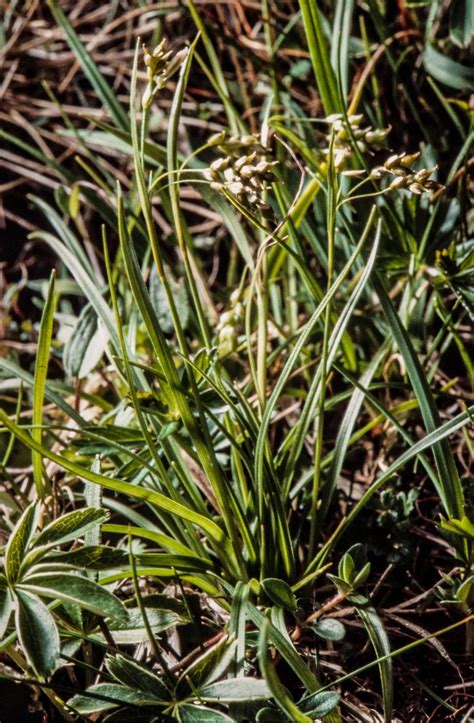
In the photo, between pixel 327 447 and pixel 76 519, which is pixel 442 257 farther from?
pixel 76 519

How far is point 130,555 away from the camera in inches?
29.7

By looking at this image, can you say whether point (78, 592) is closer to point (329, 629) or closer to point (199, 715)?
point (199, 715)

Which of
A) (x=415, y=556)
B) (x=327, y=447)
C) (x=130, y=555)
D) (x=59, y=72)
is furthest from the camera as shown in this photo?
(x=59, y=72)

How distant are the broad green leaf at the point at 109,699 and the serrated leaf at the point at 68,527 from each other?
0.17 m

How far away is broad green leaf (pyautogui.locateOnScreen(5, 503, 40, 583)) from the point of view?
76 cm

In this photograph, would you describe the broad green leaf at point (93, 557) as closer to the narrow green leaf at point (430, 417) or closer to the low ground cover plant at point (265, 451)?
the low ground cover plant at point (265, 451)

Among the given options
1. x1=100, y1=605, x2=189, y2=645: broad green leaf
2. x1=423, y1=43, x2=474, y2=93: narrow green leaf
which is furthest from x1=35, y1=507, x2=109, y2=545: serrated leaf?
x1=423, y1=43, x2=474, y2=93: narrow green leaf

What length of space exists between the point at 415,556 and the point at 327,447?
0.93 ft

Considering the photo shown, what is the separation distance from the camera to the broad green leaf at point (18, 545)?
76 cm

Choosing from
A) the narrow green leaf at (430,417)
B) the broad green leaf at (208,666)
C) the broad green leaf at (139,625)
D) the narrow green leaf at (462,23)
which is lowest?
the broad green leaf at (139,625)

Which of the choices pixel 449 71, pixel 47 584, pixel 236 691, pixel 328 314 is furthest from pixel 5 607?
pixel 449 71

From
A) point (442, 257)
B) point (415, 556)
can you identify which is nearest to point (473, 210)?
point (442, 257)

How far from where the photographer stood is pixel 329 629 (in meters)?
0.87

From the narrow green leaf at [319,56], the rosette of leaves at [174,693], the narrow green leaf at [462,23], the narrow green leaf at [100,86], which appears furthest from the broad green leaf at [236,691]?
the narrow green leaf at [462,23]
